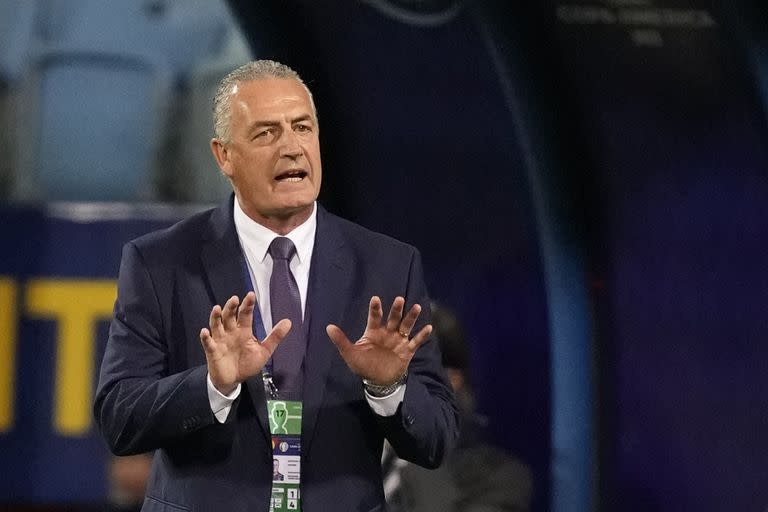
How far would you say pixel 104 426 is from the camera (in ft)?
7.02

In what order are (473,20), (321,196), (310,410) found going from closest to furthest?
(310,410) < (473,20) < (321,196)

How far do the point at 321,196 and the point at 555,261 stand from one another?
0.77 metres

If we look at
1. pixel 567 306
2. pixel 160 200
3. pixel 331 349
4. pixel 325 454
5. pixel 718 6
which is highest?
pixel 718 6

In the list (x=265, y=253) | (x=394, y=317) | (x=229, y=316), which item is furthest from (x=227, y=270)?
(x=394, y=317)

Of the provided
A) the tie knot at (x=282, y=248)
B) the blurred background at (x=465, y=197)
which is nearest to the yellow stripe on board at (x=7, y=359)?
the blurred background at (x=465, y=197)

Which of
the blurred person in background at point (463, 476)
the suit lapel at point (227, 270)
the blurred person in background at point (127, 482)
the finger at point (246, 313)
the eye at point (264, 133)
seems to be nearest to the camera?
the finger at point (246, 313)

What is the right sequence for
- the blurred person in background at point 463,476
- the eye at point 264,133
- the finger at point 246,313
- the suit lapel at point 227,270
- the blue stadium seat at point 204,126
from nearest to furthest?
the finger at point 246,313 → the suit lapel at point 227,270 → the eye at point 264,133 → the blurred person in background at point 463,476 → the blue stadium seat at point 204,126

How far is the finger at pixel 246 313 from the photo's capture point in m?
2.01

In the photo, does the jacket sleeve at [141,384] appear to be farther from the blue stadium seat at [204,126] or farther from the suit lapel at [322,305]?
the blue stadium seat at [204,126]

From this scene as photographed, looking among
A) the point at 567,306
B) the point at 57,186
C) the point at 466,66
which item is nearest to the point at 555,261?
the point at 567,306

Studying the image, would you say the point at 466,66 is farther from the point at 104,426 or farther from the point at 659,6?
the point at 104,426

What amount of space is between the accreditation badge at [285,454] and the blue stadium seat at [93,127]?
7.37 ft

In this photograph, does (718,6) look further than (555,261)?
No

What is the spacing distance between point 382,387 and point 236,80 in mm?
527
